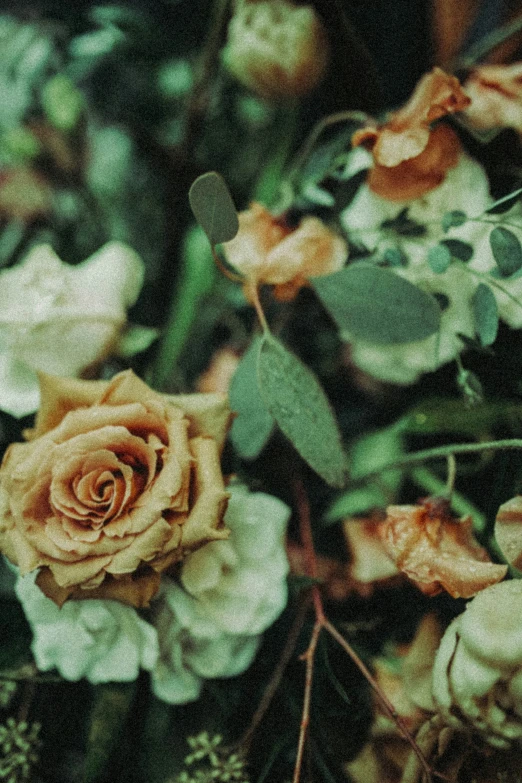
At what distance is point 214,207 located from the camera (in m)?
0.48

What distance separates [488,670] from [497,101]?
0.44 meters

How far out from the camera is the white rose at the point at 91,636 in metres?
0.52

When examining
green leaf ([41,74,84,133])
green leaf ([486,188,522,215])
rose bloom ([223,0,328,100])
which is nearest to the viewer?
green leaf ([486,188,522,215])

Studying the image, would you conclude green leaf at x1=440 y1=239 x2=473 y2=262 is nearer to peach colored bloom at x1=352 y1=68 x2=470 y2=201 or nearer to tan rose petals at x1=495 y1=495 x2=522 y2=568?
peach colored bloom at x1=352 y1=68 x2=470 y2=201

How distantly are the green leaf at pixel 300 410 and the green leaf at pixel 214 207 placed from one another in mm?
86

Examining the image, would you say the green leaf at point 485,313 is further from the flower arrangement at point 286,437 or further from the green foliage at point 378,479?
the green foliage at point 378,479

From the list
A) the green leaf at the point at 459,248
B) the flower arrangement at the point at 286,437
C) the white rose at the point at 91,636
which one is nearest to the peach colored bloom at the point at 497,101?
the flower arrangement at the point at 286,437

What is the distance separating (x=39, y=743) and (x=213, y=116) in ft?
2.34

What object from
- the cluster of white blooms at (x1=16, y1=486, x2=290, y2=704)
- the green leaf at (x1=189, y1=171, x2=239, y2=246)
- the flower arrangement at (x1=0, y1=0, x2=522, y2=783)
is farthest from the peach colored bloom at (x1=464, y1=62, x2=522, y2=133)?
the cluster of white blooms at (x1=16, y1=486, x2=290, y2=704)

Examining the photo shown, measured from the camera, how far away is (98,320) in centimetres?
56

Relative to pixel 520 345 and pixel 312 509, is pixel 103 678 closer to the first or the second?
pixel 312 509

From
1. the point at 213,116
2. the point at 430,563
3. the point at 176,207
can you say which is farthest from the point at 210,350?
the point at 430,563

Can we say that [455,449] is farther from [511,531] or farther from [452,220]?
[452,220]

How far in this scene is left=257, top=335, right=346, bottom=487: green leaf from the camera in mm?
482
